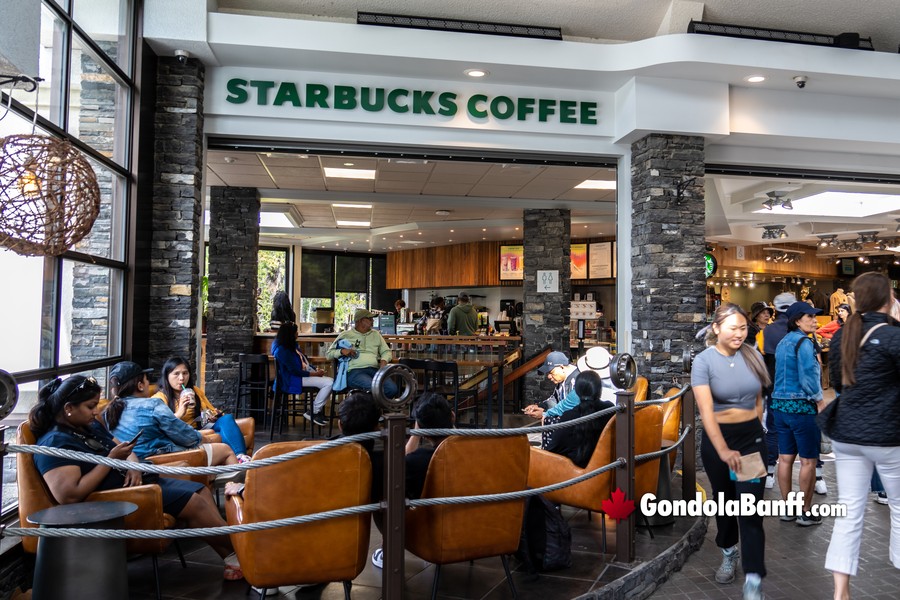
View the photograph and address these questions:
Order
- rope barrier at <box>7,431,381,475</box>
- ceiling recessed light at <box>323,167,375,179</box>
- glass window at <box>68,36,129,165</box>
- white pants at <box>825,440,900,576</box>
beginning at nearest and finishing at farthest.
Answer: rope barrier at <box>7,431,381,475</box> → white pants at <box>825,440,900,576</box> → glass window at <box>68,36,129,165</box> → ceiling recessed light at <box>323,167,375,179</box>

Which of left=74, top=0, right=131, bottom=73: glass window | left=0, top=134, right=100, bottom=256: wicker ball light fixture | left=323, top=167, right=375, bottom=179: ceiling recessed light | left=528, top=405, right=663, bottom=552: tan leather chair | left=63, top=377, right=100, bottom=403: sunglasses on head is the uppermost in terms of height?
left=74, top=0, right=131, bottom=73: glass window

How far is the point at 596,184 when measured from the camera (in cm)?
834

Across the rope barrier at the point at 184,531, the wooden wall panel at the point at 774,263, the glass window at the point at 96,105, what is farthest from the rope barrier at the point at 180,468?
the wooden wall panel at the point at 774,263

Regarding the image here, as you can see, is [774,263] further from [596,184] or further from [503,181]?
[503,181]

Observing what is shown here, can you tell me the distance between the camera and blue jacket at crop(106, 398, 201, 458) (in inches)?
138

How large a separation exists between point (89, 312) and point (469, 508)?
3.18 metres

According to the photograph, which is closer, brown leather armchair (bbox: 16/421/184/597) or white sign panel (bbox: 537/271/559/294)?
brown leather armchair (bbox: 16/421/184/597)

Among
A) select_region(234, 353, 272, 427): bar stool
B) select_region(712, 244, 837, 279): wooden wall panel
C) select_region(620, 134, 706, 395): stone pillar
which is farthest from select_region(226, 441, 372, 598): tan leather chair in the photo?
select_region(712, 244, 837, 279): wooden wall panel

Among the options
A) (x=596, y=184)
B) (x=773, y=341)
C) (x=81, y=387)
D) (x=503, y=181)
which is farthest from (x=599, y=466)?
(x=596, y=184)

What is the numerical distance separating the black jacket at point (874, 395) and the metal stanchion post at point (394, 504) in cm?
197

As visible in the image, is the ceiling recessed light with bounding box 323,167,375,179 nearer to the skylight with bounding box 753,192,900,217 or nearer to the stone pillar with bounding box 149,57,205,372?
the stone pillar with bounding box 149,57,205,372

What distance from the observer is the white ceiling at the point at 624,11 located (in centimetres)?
556

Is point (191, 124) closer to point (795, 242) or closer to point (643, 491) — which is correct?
point (643, 491)

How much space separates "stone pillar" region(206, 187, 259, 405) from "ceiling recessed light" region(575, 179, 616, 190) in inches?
180
